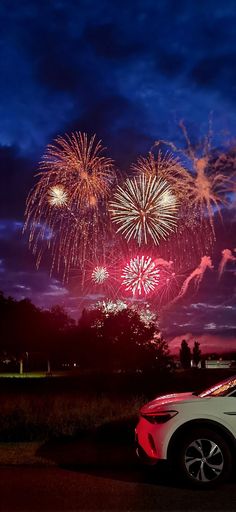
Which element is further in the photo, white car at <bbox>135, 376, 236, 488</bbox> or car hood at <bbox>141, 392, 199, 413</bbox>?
car hood at <bbox>141, 392, 199, 413</bbox>

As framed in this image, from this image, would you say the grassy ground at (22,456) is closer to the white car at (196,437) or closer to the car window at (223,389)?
the white car at (196,437)

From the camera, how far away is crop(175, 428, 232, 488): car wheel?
7.45 meters

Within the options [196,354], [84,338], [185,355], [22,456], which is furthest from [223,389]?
[196,354]

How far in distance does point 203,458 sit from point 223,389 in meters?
0.98

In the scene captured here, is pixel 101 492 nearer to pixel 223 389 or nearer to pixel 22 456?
pixel 223 389

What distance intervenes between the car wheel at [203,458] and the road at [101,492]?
0.50 ft

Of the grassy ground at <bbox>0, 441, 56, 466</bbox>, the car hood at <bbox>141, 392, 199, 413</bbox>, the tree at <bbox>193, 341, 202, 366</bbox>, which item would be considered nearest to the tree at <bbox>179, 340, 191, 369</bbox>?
the tree at <bbox>193, 341, 202, 366</bbox>

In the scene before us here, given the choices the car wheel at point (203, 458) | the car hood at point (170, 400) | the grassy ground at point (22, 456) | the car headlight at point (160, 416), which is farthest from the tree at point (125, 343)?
Answer: the car wheel at point (203, 458)

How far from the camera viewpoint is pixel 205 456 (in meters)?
7.55

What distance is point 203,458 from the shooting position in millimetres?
7535

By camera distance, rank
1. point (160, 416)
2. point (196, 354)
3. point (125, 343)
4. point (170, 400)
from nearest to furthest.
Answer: point (160, 416) < point (170, 400) < point (125, 343) < point (196, 354)

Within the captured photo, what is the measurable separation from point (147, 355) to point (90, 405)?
3438cm

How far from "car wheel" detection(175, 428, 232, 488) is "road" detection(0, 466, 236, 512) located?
0.15 m

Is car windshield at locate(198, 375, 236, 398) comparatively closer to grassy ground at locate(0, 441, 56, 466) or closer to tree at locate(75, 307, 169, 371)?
grassy ground at locate(0, 441, 56, 466)
